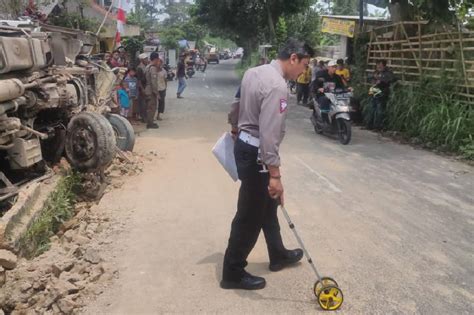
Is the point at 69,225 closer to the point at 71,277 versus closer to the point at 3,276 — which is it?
the point at 3,276

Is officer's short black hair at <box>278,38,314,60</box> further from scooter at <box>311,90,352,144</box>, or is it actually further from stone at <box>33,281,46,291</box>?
scooter at <box>311,90,352,144</box>

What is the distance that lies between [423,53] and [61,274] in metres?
9.72

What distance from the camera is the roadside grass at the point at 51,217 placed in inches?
190

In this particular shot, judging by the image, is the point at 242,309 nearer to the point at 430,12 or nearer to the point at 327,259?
the point at 327,259

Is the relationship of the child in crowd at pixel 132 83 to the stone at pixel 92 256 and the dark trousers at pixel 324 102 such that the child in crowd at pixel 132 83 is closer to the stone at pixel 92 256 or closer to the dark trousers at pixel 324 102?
the dark trousers at pixel 324 102

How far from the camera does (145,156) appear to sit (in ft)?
29.0

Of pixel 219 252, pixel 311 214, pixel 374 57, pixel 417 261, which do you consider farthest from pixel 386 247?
pixel 374 57

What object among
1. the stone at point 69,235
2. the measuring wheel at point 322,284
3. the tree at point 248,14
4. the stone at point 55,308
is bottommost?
the stone at point 69,235

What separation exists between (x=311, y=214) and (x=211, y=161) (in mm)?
3042

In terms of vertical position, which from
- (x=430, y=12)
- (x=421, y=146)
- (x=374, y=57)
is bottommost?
(x=421, y=146)

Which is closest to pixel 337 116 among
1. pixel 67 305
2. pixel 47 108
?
pixel 47 108

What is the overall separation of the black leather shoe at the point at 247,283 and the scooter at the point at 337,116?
6725 mm

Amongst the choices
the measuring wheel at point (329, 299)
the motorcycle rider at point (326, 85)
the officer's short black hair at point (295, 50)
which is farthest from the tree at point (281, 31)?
the measuring wheel at point (329, 299)

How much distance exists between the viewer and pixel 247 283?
3.86 meters
